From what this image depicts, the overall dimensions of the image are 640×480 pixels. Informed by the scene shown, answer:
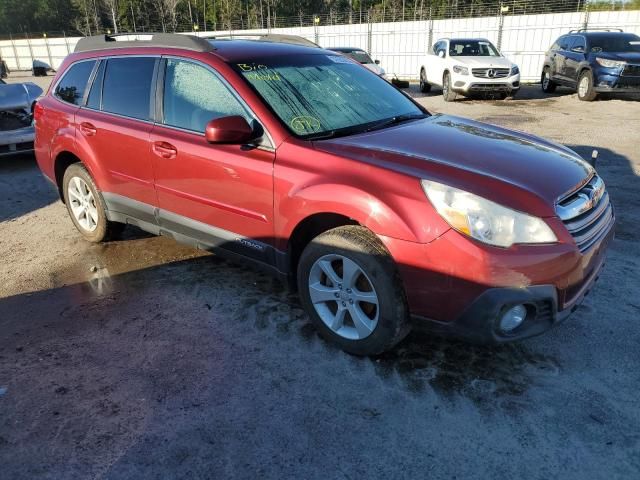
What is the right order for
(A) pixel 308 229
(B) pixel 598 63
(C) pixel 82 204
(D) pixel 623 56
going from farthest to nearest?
1. (B) pixel 598 63
2. (D) pixel 623 56
3. (C) pixel 82 204
4. (A) pixel 308 229

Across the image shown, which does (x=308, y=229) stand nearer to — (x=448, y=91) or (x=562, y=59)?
(x=448, y=91)

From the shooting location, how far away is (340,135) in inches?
130

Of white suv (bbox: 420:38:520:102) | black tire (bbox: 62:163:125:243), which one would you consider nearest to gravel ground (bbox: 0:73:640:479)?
black tire (bbox: 62:163:125:243)

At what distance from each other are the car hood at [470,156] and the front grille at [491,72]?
11.0 meters

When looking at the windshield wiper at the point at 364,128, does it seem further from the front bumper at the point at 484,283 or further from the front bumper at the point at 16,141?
the front bumper at the point at 16,141

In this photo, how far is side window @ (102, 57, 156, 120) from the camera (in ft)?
13.1

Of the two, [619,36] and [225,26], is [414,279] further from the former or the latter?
[225,26]

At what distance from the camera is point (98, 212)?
4711 mm

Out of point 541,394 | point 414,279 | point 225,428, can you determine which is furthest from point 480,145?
point 225,428

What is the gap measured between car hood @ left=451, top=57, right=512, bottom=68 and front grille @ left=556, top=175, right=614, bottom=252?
38.1ft

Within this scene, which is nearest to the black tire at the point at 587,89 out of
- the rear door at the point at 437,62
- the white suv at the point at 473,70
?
the white suv at the point at 473,70

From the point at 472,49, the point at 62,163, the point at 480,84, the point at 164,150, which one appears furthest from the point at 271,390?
the point at 472,49

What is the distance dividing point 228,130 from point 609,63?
41.3 ft

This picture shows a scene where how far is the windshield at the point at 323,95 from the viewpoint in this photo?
3346mm
